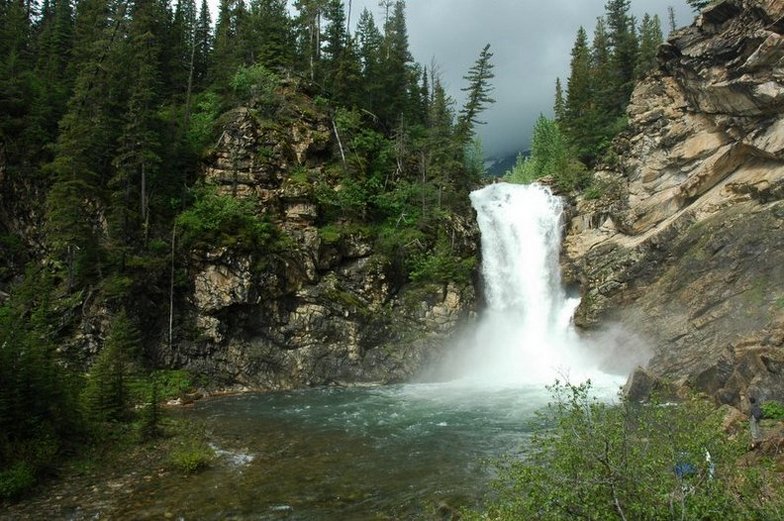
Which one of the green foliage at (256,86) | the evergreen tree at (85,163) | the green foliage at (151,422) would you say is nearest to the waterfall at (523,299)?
the green foliage at (151,422)

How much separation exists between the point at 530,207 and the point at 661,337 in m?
16.2

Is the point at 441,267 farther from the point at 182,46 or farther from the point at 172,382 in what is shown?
the point at 182,46

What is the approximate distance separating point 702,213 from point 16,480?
1154 inches

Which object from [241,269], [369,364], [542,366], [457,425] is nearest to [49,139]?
[241,269]

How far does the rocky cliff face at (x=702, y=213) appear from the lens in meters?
21.1

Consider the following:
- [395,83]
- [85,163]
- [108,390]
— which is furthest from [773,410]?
[395,83]

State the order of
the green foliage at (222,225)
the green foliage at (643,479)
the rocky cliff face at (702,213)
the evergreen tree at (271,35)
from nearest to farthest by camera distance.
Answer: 1. the green foliage at (643,479)
2. the rocky cliff face at (702,213)
3. the green foliage at (222,225)
4. the evergreen tree at (271,35)

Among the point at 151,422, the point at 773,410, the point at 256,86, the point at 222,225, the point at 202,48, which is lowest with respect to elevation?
the point at 151,422

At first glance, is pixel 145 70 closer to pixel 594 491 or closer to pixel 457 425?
pixel 457 425

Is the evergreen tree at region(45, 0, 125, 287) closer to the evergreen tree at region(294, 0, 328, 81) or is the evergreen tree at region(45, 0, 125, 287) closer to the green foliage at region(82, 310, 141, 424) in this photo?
the green foliage at region(82, 310, 141, 424)

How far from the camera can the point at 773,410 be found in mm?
12898

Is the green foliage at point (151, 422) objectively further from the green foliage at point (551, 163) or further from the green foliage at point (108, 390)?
the green foliage at point (551, 163)

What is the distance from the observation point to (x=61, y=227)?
24.3 m

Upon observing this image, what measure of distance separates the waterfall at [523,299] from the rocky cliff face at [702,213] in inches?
70.8
